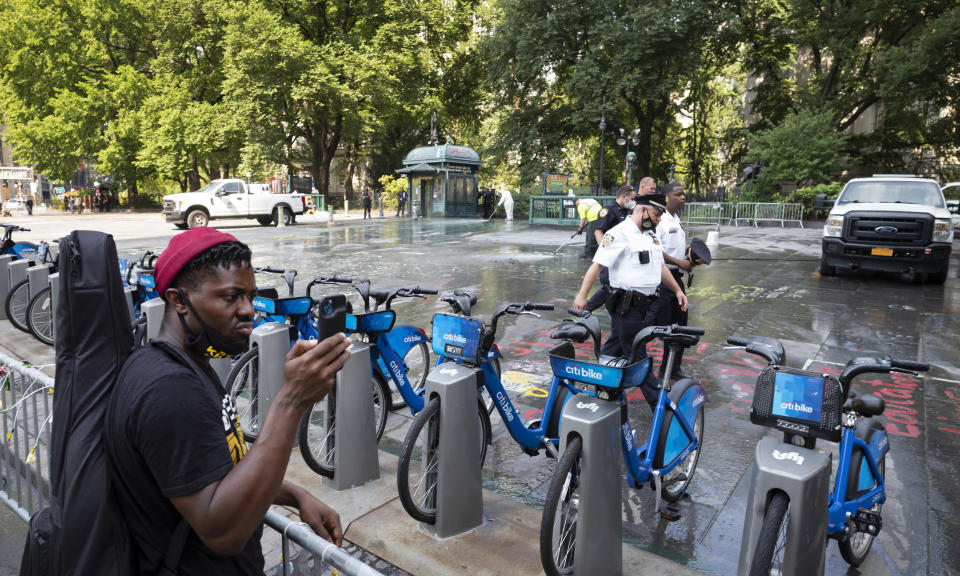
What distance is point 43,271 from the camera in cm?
765

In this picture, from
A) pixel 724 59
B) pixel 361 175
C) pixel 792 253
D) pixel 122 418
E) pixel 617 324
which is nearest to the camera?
pixel 122 418

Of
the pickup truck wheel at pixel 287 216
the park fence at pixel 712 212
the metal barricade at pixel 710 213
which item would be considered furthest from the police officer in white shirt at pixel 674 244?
the pickup truck wheel at pixel 287 216

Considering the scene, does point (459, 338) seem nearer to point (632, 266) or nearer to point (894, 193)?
point (632, 266)

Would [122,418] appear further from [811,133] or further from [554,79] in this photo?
[554,79]

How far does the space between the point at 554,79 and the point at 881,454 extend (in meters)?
37.9

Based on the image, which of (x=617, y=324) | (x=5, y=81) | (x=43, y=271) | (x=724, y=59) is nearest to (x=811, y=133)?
(x=724, y=59)

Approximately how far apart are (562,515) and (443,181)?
30686mm

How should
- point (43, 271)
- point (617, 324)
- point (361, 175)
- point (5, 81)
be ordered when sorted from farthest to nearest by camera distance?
point (361, 175), point (5, 81), point (43, 271), point (617, 324)

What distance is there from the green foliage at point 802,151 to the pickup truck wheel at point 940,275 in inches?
661

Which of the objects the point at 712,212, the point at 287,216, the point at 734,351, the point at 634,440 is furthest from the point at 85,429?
the point at 712,212

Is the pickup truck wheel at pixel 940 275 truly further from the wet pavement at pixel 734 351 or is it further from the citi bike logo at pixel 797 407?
the citi bike logo at pixel 797 407

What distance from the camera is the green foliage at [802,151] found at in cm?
2825

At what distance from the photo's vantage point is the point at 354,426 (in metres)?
4.02

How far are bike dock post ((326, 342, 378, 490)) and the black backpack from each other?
7.49 feet
